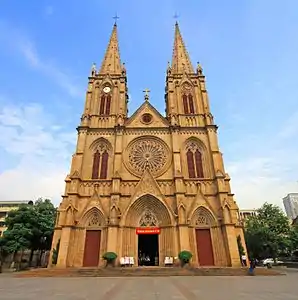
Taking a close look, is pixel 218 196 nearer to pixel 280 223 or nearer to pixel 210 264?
pixel 210 264

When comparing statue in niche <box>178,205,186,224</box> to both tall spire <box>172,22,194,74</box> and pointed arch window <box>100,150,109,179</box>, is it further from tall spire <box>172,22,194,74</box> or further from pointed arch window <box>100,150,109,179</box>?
tall spire <box>172,22,194,74</box>

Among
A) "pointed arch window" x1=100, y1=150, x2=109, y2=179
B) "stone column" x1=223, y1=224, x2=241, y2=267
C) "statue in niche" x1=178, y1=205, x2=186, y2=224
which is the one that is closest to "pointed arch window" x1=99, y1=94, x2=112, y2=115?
"pointed arch window" x1=100, y1=150, x2=109, y2=179

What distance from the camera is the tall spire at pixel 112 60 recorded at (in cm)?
3750

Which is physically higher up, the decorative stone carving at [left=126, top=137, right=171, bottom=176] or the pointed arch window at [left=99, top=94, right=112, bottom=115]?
the pointed arch window at [left=99, top=94, right=112, bottom=115]

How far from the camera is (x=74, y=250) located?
2441cm

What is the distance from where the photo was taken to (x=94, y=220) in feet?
84.5

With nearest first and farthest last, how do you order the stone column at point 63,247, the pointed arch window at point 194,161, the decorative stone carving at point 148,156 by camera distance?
the stone column at point 63,247, the pointed arch window at point 194,161, the decorative stone carving at point 148,156

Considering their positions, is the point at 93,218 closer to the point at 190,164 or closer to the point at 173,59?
the point at 190,164

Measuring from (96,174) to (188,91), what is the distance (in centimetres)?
1715

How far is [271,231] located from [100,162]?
79.6ft

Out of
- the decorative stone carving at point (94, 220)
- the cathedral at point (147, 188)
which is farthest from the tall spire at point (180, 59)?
the decorative stone carving at point (94, 220)

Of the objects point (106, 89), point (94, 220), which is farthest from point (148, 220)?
point (106, 89)

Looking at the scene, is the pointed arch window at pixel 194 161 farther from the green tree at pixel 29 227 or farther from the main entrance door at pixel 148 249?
the green tree at pixel 29 227

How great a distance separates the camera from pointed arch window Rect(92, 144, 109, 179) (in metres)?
28.2
